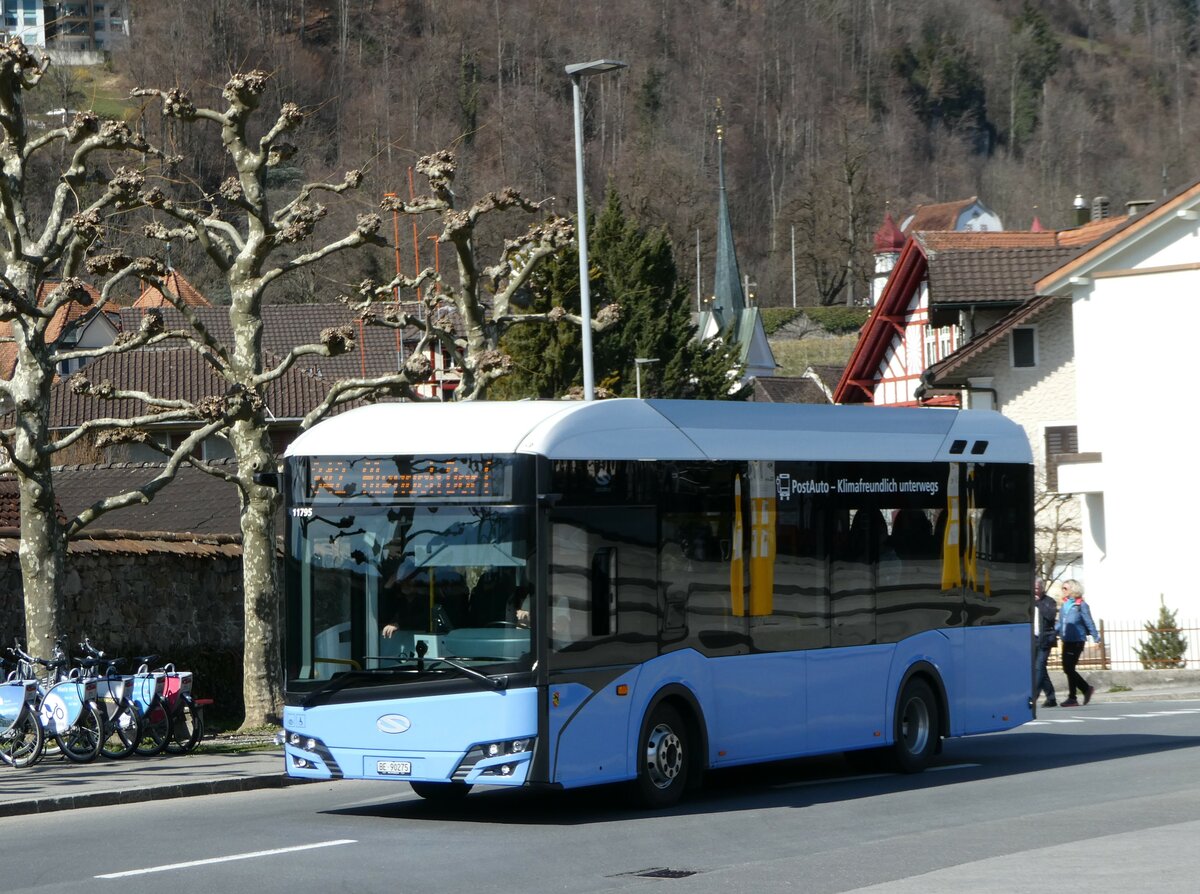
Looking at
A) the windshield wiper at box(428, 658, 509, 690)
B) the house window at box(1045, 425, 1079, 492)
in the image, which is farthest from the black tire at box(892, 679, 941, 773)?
the house window at box(1045, 425, 1079, 492)

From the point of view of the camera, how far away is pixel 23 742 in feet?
55.8

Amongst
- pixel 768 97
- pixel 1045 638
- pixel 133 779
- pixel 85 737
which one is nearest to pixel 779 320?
pixel 768 97

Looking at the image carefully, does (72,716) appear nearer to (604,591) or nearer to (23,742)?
(23,742)

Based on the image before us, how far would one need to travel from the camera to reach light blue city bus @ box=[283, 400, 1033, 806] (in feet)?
40.5

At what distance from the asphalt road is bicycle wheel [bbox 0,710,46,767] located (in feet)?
7.77

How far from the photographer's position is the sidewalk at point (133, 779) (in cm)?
1444

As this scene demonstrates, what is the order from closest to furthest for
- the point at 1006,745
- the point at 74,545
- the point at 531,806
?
the point at 531,806 → the point at 1006,745 → the point at 74,545

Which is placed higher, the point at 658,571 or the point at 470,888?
the point at 658,571

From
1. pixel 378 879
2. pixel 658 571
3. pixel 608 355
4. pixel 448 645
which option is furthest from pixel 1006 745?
pixel 608 355

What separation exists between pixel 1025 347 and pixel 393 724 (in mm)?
35651

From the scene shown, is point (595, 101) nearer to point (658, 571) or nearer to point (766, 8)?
point (766, 8)

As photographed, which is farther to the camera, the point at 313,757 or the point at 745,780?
the point at 745,780

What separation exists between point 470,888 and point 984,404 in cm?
3826

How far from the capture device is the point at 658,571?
1321 cm
